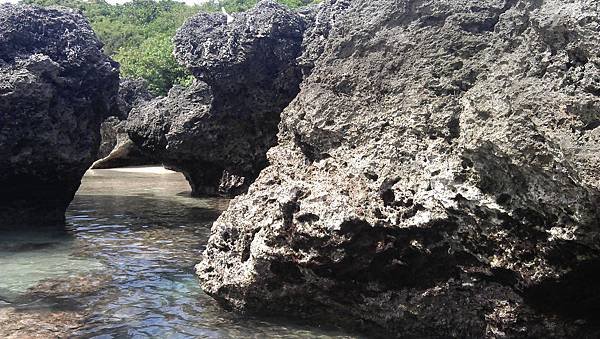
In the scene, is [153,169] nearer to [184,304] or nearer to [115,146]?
[115,146]

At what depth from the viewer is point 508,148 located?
4.16m

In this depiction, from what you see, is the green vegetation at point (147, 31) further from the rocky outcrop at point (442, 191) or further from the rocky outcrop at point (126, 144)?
the rocky outcrop at point (442, 191)

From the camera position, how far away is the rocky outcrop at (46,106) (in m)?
9.88

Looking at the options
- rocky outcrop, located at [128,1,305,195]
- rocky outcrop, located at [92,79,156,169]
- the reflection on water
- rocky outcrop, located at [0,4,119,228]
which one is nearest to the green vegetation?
rocky outcrop, located at [92,79,156,169]

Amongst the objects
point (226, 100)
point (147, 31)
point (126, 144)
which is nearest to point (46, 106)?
point (226, 100)

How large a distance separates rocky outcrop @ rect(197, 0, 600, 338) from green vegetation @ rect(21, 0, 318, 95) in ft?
61.7

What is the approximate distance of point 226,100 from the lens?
43.5 ft

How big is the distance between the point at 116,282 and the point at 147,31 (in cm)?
5689

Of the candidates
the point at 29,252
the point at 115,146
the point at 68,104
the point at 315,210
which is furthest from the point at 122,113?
the point at 115,146

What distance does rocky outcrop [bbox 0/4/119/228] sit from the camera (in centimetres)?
988

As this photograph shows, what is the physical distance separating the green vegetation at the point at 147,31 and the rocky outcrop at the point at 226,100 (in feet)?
31.0

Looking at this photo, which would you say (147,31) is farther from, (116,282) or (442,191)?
(442,191)

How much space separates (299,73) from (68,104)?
416 centimetres

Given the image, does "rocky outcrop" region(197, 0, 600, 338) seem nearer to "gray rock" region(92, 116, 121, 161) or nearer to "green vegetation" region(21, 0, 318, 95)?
"green vegetation" region(21, 0, 318, 95)
